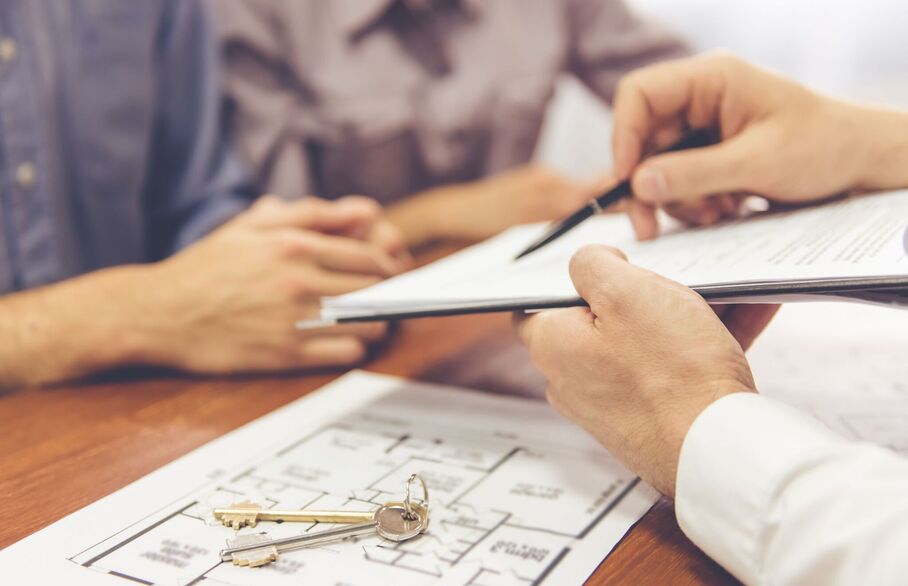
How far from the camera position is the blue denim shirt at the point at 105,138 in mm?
903

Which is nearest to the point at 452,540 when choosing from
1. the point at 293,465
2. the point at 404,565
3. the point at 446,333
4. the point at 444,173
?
the point at 404,565

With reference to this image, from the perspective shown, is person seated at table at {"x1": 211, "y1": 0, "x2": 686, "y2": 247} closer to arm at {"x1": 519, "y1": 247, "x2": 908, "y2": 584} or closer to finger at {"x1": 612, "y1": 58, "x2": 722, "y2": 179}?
finger at {"x1": 612, "y1": 58, "x2": 722, "y2": 179}

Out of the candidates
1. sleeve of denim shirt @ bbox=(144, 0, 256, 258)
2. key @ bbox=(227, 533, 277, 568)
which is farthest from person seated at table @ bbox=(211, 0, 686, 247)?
key @ bbox=(227, 533, 277, 568)

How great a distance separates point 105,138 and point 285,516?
2.52ft

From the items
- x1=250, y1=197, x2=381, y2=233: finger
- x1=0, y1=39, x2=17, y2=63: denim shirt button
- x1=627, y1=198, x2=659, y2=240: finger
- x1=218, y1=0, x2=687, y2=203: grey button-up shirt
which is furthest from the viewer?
x1=218, y1=0, x2=687, y2=203: grey button-up shirt

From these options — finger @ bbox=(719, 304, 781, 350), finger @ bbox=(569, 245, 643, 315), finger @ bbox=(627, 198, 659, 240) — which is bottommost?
finger @ bbox=(719, 304, 781, 350)

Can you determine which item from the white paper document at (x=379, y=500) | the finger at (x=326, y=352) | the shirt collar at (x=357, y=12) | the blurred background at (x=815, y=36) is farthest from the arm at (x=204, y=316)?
the blurred background at (x=815, y=36)

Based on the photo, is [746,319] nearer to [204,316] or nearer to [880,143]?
[880,143]

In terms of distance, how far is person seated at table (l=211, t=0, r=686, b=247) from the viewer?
1.25m

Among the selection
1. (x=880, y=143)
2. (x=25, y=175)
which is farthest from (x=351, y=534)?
(x=25, y=175)

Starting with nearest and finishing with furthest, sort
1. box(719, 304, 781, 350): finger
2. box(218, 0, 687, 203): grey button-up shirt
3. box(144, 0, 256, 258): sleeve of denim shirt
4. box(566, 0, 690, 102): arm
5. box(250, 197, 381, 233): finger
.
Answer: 1. box(719, 304, 781, 350): finger
2. box(250, 197, 381, 233): finger
3. box(144, 0, 256, 258): sleeve of denim shirt
4. box(218, 0, 687, 203): grey button-up shirt
5. box(566, 0, 690, 102): arm

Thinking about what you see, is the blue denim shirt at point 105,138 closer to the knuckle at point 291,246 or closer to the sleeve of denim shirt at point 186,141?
the sleeve of denim shirt at point 186,141

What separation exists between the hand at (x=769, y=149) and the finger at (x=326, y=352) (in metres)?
0.27

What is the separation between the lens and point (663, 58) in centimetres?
152
